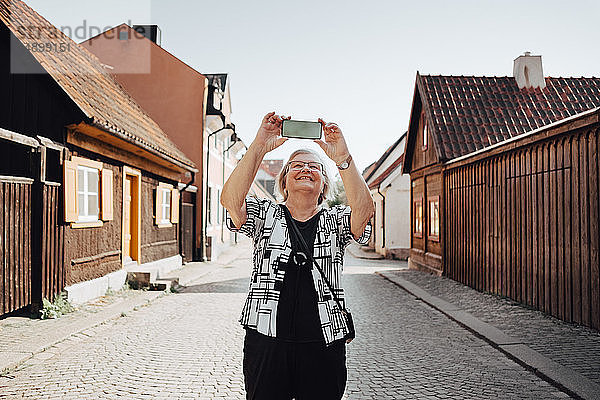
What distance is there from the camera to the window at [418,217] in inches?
762

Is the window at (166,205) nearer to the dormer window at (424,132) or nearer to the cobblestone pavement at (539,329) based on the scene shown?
the cobblestone pavement at (539,329)

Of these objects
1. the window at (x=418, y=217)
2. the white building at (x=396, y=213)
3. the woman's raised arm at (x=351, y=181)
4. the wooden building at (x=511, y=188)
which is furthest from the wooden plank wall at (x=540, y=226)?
the white building at (x=396, y=213)

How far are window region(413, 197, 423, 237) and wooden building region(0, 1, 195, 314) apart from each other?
9.27 meters

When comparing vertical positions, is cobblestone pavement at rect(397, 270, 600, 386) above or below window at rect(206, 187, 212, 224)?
below

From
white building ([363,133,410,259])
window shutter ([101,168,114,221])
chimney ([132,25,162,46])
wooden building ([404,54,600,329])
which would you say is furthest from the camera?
chimney ([132,25,162,46])

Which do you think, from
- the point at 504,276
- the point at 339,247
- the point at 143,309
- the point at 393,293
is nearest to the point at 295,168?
the point at 339,247

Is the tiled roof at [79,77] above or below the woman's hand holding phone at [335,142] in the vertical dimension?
above

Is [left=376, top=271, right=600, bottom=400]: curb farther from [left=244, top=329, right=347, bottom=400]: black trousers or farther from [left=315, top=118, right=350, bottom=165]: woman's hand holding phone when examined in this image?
[left=315, top=118, right=350, bottom=165]: woman's hand holding phone

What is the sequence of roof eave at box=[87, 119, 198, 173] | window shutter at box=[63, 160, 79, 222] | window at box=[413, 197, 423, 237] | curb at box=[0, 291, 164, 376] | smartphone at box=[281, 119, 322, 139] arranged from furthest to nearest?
window at box=[413, 197, 423, 237]
roof eave at box=[87, 119, 198, 173]
window shutter at box=[63, 160, 79, 222]
curb at box=[0, 291, 164, 376]
smartphone at box=[281, 119, 322, 139]

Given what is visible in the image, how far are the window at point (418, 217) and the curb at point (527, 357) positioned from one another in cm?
884

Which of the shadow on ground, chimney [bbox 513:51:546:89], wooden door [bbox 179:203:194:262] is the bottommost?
the shadow on ground

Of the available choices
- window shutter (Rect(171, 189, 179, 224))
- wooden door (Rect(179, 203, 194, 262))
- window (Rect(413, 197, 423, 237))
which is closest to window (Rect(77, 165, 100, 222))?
window shutter (Rect(171, 189, 179, 224))

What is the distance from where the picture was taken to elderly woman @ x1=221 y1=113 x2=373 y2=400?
272 centimetres

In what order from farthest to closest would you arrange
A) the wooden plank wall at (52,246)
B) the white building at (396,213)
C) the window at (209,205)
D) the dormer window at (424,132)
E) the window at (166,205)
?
the white building at (396,213), the window at (209,205), the dormer window at (424,132), the window at (166,205), the wooden plank wall at (52,246)
